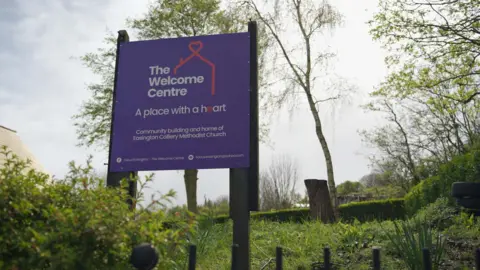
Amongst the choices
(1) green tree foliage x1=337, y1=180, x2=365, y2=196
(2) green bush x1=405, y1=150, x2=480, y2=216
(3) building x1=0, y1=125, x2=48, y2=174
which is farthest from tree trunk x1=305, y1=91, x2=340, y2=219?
(1) green tree foliage x1=337, y1=180, x2=365, y2=196

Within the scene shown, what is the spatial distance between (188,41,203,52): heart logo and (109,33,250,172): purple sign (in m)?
0.01

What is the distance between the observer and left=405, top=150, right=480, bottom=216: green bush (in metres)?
8.83

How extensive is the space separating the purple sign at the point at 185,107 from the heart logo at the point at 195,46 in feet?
0.04

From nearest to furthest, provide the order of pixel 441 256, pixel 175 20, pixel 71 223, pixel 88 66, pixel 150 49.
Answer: pixel 71 223
pixel 441 256
pixel 150 49
pixel 175 20
pixel 88 66

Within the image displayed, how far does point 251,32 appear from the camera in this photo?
5.46 metres

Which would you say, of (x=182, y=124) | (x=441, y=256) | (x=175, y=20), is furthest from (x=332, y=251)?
(x=175, y=20)

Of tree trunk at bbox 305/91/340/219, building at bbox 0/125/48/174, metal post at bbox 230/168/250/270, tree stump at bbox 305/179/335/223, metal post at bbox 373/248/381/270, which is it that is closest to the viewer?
metal post at bbox 373/248/381/270

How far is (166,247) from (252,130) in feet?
8.59

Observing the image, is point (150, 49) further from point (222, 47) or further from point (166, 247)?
point (166, 247)

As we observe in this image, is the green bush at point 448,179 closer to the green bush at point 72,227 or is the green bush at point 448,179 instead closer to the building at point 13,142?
the green bush at point 72,227

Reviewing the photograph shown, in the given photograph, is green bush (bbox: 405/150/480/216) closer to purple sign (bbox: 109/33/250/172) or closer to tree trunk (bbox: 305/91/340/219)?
purple sign (bbox: 109/33/250/172)

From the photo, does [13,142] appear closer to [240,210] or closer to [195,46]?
[195,46]

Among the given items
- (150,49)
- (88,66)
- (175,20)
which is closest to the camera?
(150,49)

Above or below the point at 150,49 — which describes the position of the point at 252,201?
below
